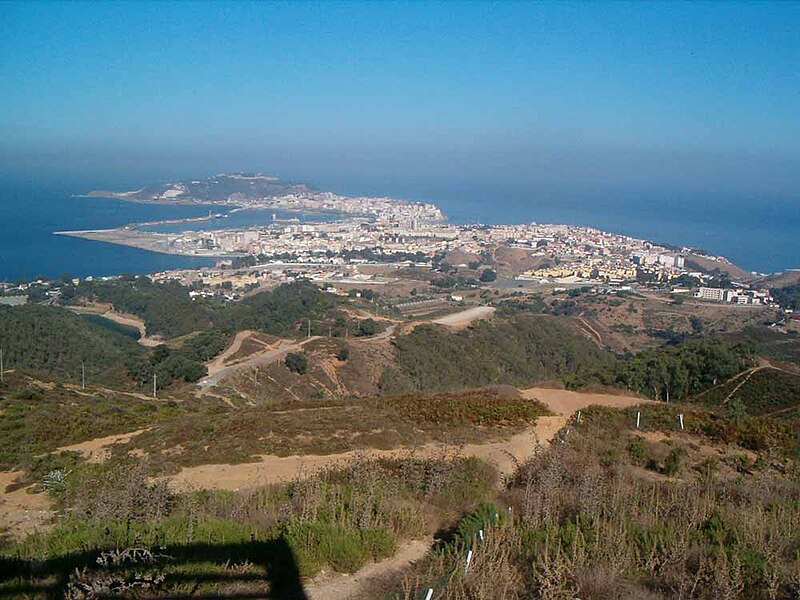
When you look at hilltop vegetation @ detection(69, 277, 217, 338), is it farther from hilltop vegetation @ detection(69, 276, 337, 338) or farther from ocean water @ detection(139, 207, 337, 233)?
ocean water @ detection(139, 207, 337, 233)

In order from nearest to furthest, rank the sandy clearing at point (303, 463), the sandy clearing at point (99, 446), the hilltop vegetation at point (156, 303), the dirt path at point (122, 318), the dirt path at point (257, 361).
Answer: the sandy clearing at point (303, 463) < the sandy clearing at point (99, 446) < the dirt path at point (257, 361) < the dirt path at point (122, 318) < the hilltop vegetation at point (156, 303)

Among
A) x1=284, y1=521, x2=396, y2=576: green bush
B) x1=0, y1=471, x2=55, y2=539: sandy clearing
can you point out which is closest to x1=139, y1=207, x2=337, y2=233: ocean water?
x1=0, y1=471, x2=55, y2=539: sandy clearing

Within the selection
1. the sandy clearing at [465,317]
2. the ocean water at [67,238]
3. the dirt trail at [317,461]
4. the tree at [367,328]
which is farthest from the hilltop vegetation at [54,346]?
the ocean water at [67,238]

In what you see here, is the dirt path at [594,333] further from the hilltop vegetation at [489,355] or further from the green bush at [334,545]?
the green bush at [334,545]

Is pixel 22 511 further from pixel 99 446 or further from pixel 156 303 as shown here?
pixel 156 303

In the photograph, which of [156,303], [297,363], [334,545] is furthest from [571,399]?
[156,303]
